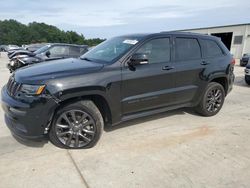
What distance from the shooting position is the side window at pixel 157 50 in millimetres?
3990

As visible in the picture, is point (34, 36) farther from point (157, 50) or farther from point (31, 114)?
point (31, 114)

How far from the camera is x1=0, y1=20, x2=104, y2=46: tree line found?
247ft

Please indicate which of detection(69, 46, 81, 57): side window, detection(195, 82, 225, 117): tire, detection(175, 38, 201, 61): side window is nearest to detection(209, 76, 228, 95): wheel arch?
detection(195, 82, 225, 117): tire

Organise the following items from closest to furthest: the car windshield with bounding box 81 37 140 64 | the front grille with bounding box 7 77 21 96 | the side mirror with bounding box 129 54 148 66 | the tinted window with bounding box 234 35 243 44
→ the front grille with bounding box 7 77 21 96
the side mirror with bounding box 129 54 148 66
the car windshield with bounding box 81 37 140 64
the tinted window with bounding box 234 35 243 44

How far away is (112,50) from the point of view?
4.14 metres

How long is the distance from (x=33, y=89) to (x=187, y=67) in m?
2.80

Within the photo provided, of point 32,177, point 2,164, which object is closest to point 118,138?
point 32,177

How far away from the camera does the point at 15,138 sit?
388 centimetres

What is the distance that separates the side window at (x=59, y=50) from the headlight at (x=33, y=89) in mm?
8210

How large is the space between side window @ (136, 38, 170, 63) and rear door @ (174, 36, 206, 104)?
0.20 m

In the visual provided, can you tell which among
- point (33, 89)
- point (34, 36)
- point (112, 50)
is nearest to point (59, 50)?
point (112, 50)

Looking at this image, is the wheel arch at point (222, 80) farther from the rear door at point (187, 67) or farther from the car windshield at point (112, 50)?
the car windshield at point (112, 50)

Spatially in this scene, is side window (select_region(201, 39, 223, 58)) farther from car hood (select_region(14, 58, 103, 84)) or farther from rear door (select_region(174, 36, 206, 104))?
car hood (select_region(14, 58, 103, 84))

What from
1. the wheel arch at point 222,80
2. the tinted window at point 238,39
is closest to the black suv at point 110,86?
the wheel arch at point 222,80
